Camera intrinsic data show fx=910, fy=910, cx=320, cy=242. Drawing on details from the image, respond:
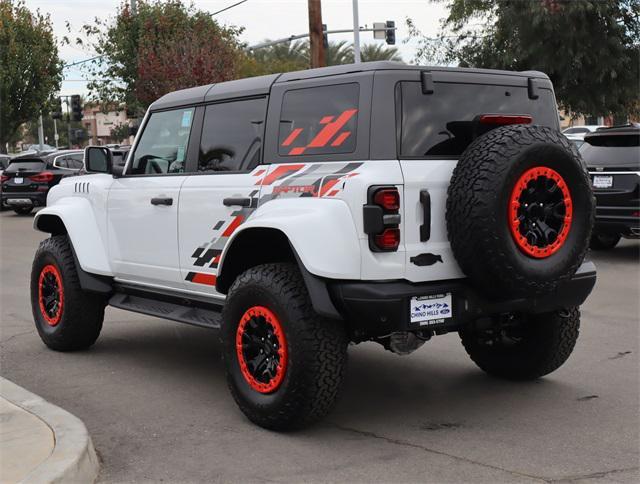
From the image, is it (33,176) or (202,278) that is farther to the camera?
(33,176)

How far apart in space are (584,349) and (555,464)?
2839 millimetres

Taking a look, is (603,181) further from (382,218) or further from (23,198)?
(23,198)

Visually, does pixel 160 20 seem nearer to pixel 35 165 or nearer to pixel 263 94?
pixel 35 165

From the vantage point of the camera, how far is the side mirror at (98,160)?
6879 millimetres

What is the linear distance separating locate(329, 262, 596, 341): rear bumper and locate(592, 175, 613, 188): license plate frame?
22.9 ft

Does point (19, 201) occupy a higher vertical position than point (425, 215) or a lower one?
lower

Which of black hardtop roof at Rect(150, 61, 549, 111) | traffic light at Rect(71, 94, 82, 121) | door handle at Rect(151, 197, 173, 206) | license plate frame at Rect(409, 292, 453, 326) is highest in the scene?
traffic light at Rect(71, 94, 82, 121)

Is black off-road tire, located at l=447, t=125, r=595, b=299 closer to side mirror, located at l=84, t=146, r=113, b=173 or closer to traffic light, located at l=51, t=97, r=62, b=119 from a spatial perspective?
side mirror, located at l=84, t=146, r=113, b=173

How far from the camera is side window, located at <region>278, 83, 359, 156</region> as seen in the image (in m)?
5.09

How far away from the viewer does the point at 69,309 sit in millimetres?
7133

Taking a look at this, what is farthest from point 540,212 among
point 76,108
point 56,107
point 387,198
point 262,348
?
point 56,107

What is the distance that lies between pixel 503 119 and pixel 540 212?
1.88 ft

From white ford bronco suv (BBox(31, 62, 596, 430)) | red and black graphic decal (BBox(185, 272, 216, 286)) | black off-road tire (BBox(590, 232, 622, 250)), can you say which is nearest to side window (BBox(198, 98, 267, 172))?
white ford bronco suv (BBox(31, 62, 596, 430))

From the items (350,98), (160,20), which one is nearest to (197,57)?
(160,20)
